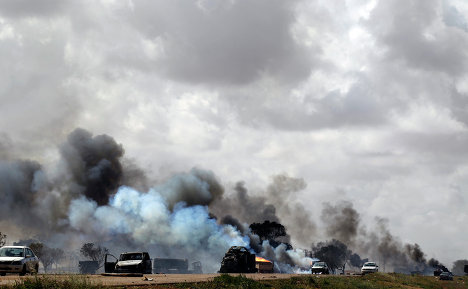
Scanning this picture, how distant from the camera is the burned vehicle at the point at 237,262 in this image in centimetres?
5694

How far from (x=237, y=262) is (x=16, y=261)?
90.9 feet

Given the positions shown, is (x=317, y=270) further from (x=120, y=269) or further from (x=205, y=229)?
(x=205, y=229)

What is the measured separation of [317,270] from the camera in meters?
66.9

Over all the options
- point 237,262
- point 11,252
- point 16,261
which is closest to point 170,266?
point 237,262

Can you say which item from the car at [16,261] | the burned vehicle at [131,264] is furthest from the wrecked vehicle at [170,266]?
the car at [16,261]

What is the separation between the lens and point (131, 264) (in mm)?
43719

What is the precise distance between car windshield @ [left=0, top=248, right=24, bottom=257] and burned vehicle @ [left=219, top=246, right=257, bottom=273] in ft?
84.0

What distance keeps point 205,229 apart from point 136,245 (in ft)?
57.5

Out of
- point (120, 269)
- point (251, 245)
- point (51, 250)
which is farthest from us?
point (51, 250)

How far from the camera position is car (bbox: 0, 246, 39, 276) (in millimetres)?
34062

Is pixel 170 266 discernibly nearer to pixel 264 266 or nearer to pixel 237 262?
pixel 264 266

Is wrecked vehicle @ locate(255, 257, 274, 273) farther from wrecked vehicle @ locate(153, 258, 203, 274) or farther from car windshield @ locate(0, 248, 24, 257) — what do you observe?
car windshield @ locate(0, 248, 24, 257)

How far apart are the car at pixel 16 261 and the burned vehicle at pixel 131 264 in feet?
26.5

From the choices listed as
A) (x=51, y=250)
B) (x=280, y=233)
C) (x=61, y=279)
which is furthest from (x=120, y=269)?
(x=51, y=250)
